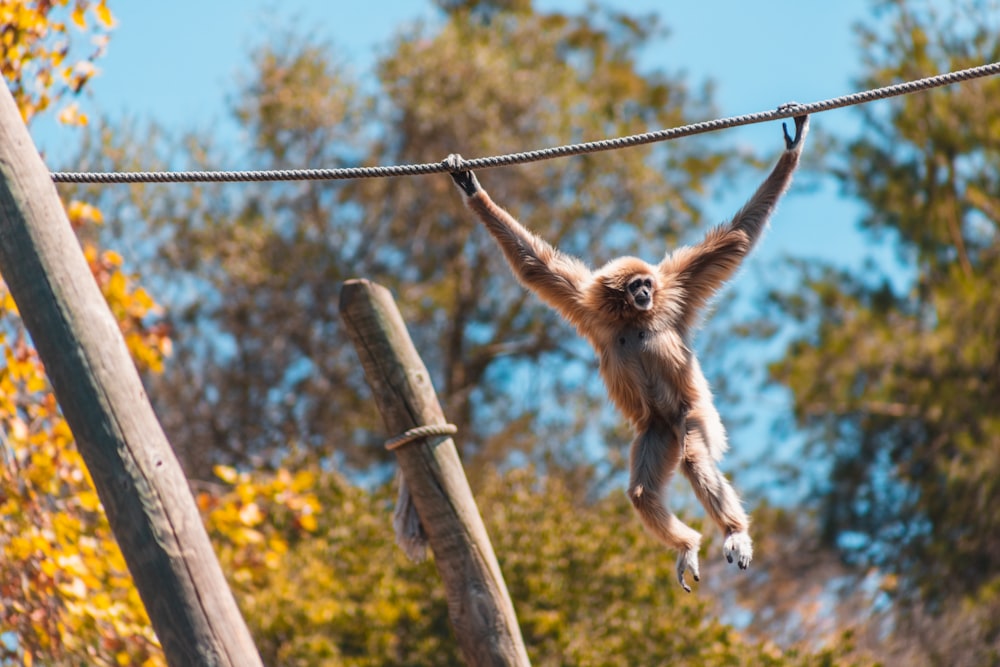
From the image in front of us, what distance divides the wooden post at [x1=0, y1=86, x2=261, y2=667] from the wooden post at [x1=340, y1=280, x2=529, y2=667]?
161 cm

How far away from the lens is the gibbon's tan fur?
6062 mm

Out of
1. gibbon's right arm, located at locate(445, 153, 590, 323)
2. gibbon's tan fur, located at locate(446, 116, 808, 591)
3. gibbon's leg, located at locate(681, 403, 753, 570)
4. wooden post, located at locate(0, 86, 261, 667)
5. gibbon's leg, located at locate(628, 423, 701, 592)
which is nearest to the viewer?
wooden post, located at locate(0, 86, 261, 667)

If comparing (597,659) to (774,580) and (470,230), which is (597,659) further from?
(470,230)

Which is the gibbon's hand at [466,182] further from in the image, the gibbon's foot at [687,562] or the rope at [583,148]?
the gibbon's foot at [687,562]

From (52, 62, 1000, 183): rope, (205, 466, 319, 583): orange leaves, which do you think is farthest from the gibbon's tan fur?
(205, 466, 319, 583): orange leaves

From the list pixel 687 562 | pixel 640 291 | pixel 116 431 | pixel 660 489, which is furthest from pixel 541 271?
pixel 116 431

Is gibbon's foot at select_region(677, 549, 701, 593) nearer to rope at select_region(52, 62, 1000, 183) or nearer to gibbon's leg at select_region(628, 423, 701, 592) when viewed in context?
gibbon's leg at select_region(628, 423, 701, 592)

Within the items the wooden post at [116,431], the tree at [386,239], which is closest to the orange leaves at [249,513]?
the wooden post at [116,431]

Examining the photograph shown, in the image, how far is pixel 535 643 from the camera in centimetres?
1035

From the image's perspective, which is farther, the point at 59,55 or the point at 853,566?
the point at 853,566

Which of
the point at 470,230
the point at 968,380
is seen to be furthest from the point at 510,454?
the point at 968,380

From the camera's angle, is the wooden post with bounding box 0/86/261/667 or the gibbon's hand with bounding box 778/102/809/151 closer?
the wooden post with bounding box 0/86/261/667

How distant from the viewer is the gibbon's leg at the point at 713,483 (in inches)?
220

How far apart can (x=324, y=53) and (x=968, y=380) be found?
37.6 ft
